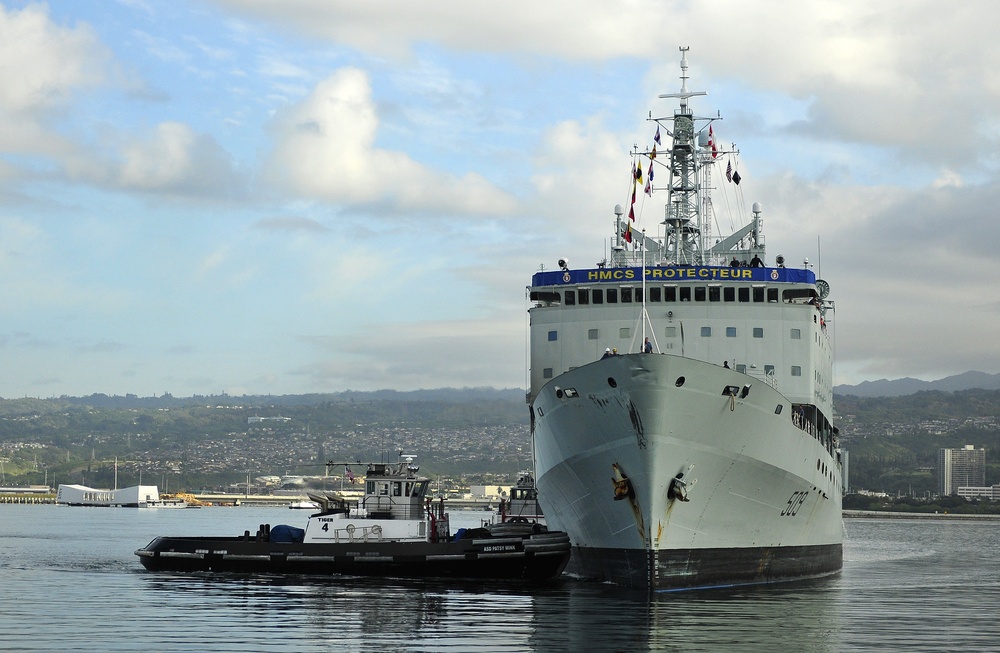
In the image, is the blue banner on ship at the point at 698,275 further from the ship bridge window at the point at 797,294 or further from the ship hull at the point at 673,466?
the ship hull at the point at 673,466

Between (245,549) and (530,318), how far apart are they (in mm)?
14578

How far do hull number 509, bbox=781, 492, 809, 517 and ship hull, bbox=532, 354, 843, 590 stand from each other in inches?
2.3

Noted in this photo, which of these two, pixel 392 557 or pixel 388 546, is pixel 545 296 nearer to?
pixel 388 546

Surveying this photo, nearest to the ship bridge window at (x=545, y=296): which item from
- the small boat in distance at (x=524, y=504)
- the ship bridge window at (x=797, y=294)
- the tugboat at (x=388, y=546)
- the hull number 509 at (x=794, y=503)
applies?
the ship bridge window at (x=797, y=294)

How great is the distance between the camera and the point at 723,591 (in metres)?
38.5

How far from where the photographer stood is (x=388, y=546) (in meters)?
46.9

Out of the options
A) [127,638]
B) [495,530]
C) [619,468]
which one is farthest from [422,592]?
[127,638]

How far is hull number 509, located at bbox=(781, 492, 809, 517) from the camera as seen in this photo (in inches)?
1582

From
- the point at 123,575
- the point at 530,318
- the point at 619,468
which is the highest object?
the point at 530,318

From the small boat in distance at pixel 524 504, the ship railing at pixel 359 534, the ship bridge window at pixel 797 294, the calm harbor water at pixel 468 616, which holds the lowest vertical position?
the calm harbor water at pixel 468 616

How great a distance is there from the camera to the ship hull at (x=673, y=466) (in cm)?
3594

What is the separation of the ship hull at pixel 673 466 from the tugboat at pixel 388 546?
4.55 meters

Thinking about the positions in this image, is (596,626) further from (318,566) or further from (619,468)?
(318,566)

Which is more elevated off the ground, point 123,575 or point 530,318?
point 530,318
